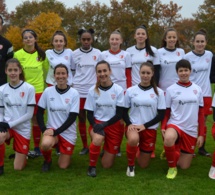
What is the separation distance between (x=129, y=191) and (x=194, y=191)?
76cm

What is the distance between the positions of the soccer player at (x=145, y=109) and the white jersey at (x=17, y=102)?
1.40 meters

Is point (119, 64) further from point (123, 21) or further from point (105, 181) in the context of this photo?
point (123, 21)

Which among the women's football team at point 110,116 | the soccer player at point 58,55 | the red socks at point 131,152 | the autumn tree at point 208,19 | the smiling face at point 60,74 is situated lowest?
the red socks at point 131,152

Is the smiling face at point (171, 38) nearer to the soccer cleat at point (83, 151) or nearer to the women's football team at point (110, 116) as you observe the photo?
the women's football team at point (110, 116)

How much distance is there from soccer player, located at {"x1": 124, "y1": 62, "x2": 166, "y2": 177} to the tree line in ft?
111

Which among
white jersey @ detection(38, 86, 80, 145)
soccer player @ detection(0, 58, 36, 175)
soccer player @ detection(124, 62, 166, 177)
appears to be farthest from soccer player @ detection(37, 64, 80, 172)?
soccer player @ detection(124, 62, 166, 177)

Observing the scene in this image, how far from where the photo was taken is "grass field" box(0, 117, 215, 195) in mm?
4031

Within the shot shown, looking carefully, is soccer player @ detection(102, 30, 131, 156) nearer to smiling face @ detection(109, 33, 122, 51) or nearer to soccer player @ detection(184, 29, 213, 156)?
smiling face @ detection(109, 33, 122, 51)

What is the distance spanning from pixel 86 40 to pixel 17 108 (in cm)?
161

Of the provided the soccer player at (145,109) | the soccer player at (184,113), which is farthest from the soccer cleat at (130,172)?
the soccer player at (184,113)

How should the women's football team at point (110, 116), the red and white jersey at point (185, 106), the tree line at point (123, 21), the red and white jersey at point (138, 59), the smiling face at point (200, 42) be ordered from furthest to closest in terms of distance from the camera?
the tree line at point (123, 21) → the red and white jersey at point (138, 59) → the smiling face at point (200, 42) → the red and white jersey at point (185, 106) → the women's football team at point (110, 116)

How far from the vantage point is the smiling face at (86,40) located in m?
5.59

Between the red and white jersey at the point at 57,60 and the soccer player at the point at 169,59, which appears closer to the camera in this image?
the soccer player at the point at 169,59

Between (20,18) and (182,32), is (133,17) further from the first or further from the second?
(20,18)
